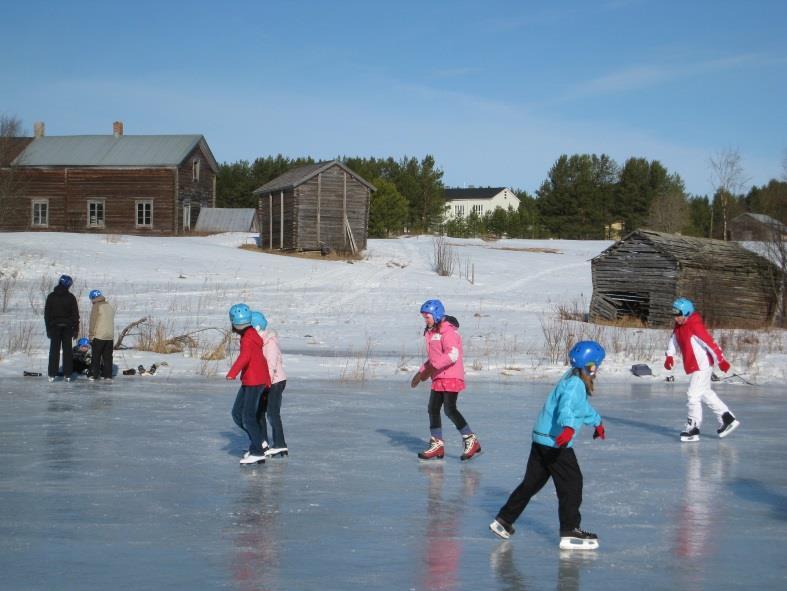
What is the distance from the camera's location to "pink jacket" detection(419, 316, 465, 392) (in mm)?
10828

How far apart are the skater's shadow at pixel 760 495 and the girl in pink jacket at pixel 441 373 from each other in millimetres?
2767

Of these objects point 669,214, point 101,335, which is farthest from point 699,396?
point 669,214

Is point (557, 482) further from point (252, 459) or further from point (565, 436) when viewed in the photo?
point (252, 459)

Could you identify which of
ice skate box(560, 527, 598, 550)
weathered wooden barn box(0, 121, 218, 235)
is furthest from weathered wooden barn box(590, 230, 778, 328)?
weathered wooden barn box(0, 121, 218, 235)

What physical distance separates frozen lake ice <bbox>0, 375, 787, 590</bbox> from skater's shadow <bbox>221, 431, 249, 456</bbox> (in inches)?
2.1

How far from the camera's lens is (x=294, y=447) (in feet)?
38.0

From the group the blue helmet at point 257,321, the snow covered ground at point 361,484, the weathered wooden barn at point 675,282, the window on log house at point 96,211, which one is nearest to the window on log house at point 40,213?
the window on log house at point 96,211

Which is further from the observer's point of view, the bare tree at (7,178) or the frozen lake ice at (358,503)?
the bare tree at (7,178)

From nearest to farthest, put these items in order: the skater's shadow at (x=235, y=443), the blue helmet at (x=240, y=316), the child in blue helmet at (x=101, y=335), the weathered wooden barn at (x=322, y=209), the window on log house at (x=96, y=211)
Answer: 1. the blue helmet at (x=240, y=316)
2. the skater's shadow at (x=235, y=443)
3. the child in blue helmet at (x=101, y=335)
4. the weathered wooden barn at (x=322, y=209)
5. the window on log house at (x=96, y=211)

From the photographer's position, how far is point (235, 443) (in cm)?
1181

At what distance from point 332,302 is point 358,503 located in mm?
28500

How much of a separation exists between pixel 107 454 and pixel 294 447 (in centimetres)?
209

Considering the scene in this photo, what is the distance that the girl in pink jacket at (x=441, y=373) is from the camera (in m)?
10.8

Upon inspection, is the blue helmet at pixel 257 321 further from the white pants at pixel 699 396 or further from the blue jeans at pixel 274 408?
the white pants at pixel 699 396
